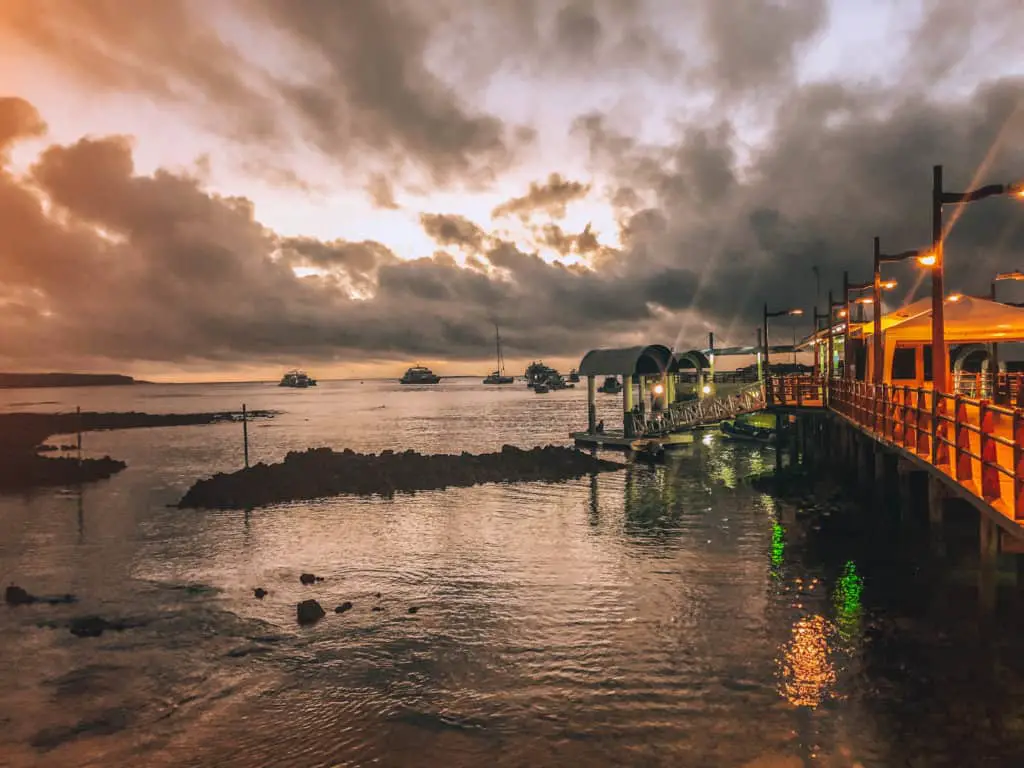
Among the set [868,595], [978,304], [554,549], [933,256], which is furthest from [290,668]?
[978,304]

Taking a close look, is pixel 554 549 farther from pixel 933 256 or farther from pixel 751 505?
pixel 933 256

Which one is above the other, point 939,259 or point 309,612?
point 939,259

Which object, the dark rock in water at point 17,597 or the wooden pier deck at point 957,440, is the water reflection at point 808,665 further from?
the dark rock in water at point 17,597

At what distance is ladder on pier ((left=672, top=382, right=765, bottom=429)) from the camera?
3622cm

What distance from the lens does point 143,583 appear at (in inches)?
632

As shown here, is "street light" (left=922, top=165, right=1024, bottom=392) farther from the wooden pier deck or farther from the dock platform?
the dock platform

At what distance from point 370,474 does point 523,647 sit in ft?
64.5

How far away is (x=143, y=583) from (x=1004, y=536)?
58.6ft

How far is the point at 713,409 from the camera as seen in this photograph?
123 feet

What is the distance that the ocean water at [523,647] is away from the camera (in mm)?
8234

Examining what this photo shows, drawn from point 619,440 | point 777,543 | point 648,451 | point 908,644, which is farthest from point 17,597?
point 619,440

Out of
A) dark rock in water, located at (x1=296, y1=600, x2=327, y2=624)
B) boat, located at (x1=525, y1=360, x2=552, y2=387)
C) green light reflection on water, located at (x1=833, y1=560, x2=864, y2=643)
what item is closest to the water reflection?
green light reflection on water, located at (x1=833, y1=560, x2=864, y2=643)

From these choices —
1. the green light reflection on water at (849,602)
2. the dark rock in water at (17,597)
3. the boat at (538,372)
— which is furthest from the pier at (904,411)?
the boat at (538,372)

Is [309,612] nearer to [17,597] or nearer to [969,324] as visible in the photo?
[17,597]
